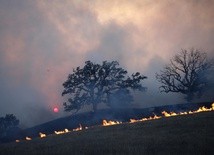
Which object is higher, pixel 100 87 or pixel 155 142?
pixel 100 87

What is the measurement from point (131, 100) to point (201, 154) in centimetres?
5569

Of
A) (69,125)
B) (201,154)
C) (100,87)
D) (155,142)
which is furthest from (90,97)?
(201,154)

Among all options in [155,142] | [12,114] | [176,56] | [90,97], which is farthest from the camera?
[12,114]

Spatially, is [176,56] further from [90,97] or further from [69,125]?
[69,125]

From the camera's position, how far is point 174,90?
238ft

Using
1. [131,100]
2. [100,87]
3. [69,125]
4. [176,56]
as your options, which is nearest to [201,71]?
[176,56]

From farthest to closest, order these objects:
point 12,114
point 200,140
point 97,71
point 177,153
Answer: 1. point 12,114
2. point 97,71
3. point 200,140
4. point 177,153

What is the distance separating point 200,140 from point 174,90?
5759 centimetres

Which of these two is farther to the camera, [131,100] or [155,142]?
[131,100]

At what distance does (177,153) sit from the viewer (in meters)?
14.2

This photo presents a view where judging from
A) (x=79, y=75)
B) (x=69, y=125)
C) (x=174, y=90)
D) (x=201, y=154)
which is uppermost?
(x=79, y=75)

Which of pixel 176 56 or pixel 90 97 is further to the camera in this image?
pixel 176 56

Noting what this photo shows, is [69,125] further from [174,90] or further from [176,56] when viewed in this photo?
[176,56]

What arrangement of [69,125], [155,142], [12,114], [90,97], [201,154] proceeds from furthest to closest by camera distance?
[12,114]
[90,97]
[69,125]
[155,142]
[201,154]
